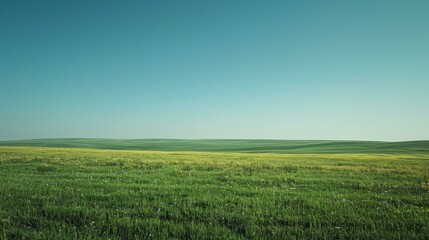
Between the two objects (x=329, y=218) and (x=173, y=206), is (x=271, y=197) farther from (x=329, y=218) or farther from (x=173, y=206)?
(x=173, y=206)

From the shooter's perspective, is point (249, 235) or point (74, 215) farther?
point (74, 215)

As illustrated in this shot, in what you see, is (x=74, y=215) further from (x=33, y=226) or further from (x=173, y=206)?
(x=173, y=206)

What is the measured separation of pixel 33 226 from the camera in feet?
23.1

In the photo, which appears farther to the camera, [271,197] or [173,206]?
[271,197]

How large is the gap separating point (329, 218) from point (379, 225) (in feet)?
4.01

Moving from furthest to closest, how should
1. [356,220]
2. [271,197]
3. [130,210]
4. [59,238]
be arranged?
[271,197] → [130,210] → [356,220] → [59,238]

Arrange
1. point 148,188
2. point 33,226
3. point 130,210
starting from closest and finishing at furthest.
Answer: point 33,226 < point 130,210 < point 148,188

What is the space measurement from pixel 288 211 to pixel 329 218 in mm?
1168

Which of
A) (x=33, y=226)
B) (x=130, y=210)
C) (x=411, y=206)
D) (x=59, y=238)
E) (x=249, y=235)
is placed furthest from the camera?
(x=411, y=206)

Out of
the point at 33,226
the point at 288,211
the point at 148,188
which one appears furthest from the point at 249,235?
the point at 148,188

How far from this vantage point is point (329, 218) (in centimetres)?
771

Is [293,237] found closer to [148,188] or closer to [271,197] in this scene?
[271,197]

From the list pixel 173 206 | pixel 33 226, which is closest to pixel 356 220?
pixel 173 206

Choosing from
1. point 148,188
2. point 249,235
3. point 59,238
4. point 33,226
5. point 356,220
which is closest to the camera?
point 59,238
